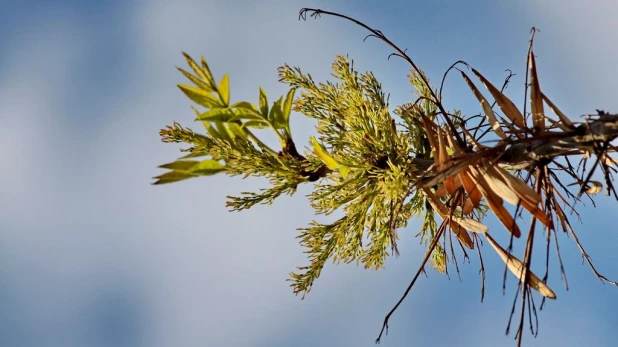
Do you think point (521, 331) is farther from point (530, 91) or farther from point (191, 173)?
point (191, 173)

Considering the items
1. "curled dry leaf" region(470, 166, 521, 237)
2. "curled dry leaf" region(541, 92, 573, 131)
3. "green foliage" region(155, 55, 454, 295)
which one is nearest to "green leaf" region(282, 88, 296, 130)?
"green foliage" region(155, 55, 454, 295)

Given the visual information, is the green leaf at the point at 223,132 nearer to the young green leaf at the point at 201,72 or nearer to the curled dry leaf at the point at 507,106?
the young green leaf at the point at 201,72

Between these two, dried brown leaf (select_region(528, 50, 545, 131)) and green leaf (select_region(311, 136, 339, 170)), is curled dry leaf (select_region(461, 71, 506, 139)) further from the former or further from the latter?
green leaf (select_region(311, 136, 339, 170))

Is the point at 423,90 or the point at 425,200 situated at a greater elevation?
the point at 423,90

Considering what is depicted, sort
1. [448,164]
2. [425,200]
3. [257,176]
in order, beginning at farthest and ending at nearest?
[425,200]
[257,176]
[448,164]

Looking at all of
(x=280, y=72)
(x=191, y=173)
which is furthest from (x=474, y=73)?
(x=191, y=173)

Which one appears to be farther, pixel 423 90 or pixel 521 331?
pixel 423 90

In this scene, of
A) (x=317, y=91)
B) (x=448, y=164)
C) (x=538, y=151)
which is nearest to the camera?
(x=538, y=151)
